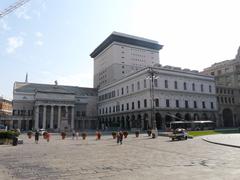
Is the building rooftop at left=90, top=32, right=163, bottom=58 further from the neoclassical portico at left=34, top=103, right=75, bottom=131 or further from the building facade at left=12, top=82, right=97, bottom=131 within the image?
the neoclassical portico at left=34, top=103, right=75, bottom=131

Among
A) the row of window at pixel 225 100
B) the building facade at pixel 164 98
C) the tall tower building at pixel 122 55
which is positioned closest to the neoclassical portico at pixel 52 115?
the building facade at pixel 164 98

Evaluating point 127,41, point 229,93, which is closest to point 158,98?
point 229,93

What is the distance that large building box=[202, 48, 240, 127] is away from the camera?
78625mm

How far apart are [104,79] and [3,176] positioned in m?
109

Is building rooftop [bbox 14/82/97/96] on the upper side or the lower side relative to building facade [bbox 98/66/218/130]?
upper

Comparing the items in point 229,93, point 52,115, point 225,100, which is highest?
point 229,93

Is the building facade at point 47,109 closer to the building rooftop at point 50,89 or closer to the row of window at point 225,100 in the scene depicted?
the building rooftop at point 50,89

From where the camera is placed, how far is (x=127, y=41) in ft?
376

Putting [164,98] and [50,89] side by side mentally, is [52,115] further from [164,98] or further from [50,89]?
[164,98]

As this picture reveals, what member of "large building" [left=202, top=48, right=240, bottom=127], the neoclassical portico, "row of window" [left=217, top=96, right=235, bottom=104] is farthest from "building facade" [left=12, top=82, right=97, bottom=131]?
"large building" [left=202, top=48, right=240, bottom=127]

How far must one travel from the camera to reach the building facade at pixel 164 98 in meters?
61.1

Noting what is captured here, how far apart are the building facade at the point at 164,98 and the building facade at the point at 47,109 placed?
20.1m

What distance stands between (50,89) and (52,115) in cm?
1209

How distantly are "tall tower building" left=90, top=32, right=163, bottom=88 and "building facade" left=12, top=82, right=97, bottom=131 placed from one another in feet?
69.0
